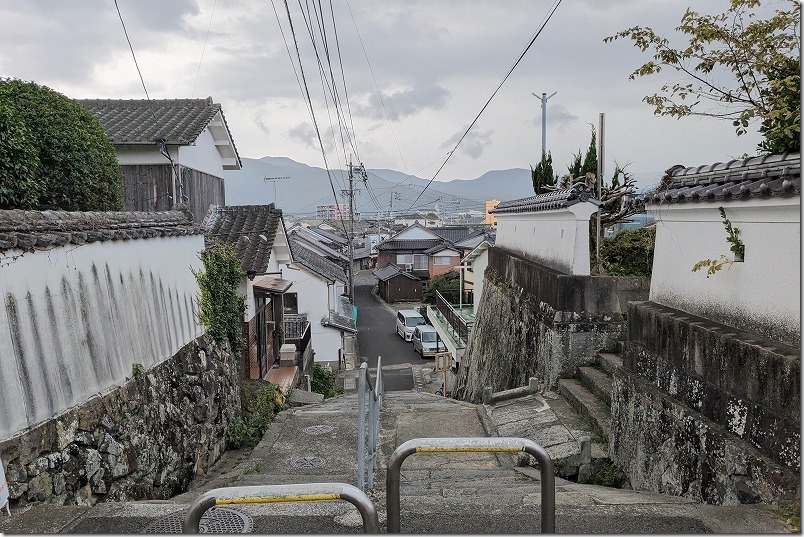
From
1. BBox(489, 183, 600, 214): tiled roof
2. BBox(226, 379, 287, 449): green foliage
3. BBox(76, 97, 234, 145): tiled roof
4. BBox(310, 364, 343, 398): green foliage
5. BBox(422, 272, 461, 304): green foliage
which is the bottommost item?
BBox(310, 364, 343, 398): green foliage

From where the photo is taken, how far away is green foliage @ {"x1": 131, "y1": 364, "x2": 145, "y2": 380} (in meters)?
6.43

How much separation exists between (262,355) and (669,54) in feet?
38.8

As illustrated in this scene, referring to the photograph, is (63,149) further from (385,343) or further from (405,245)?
(405,245)

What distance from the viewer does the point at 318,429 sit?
32.6 feet

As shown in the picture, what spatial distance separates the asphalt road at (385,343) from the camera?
28.1 m

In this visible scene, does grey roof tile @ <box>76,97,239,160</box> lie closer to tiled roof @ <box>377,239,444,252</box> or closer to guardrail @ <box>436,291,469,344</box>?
guardrail @ <box>436,291,469,344</box>

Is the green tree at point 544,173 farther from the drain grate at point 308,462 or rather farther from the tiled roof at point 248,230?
the drain grate at point 308,462

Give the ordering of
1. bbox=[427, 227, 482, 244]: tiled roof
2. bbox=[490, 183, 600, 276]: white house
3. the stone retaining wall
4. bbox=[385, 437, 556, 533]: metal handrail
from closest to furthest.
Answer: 1. bbox=[385, 437, 556, 533]: metal handrail
2. the stone retaining wall
3. bbox=[490, 183, 600, 276]: white house
4. bbox=[427, 227, 482, 244]: tiled roof

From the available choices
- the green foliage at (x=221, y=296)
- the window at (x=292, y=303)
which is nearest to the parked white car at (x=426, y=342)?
the window at (x=292, y=303)

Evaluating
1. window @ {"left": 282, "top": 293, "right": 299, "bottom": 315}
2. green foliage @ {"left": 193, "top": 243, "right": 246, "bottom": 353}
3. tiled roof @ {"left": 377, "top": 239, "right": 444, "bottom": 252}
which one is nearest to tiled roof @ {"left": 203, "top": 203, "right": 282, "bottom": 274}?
green foliage @ {"left": 193, "top": 243, "right": 246, "bottom": 353}

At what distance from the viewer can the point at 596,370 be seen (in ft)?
31.8

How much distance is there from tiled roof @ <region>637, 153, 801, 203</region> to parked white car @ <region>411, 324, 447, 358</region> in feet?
84.2

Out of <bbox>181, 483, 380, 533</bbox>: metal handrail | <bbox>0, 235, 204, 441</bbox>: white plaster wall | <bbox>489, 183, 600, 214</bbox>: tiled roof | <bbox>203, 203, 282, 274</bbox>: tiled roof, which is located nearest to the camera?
<bbox>181, 483, 380, 533</bbox>: metal handrail

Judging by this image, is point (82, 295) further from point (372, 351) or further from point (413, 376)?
point (372, 351)
